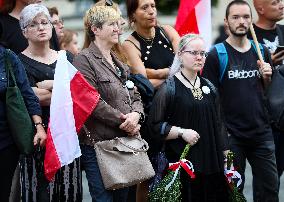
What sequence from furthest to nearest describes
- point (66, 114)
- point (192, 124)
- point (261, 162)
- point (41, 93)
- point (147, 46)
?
point (261, 162)
point (147, 46)
point (192, 124)
point (41, 93)
point (66, 114)

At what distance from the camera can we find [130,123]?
7023mm

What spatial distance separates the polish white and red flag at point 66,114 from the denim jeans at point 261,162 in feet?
5.38

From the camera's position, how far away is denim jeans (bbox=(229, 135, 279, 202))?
797 centimetres

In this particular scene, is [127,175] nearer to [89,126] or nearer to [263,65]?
[89,126]

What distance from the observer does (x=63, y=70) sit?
6.96 metres

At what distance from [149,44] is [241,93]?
92 centimetres

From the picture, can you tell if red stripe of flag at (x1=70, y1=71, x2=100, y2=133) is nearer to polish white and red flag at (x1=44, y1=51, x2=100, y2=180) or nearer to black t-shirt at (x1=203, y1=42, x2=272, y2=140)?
polish white and red flag at (x1=44, y1=51, x2=100, y2=180)

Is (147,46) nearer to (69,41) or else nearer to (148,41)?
(148,41)

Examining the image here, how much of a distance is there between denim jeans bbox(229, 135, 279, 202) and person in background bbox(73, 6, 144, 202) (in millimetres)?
1159

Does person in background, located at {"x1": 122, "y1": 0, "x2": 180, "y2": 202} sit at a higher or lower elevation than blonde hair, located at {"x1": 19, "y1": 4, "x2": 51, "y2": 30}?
lower

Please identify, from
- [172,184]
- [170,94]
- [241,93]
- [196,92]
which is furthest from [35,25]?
[241,93]

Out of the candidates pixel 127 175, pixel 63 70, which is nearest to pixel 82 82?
pixel 63 70

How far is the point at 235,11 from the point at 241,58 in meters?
0.44

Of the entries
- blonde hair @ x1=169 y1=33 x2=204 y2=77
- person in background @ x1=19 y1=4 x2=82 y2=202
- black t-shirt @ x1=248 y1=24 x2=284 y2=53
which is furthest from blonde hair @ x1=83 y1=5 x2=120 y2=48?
black t-shirt @ x1=248 y1=24 x2=284 y2=53
